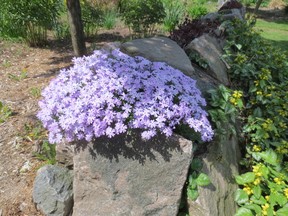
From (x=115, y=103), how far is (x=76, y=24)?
2.34 meters

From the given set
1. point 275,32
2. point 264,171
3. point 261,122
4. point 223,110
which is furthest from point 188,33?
point 275,32

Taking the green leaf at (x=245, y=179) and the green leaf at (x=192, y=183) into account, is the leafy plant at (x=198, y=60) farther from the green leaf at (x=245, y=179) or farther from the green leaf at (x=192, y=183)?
the green leaf at (x=192, y=183)

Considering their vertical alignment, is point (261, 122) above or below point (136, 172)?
below

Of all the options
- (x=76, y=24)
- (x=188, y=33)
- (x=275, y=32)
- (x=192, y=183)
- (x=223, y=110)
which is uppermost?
(x=76, y=24)

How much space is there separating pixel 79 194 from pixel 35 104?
2135 millimetres

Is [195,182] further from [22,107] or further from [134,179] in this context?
[22,107]

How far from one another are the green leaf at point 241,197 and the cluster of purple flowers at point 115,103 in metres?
0.83

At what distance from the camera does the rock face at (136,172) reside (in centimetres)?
267

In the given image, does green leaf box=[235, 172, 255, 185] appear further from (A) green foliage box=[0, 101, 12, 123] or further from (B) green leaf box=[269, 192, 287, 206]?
(A) green foliage box=[0, 101, 12, 123]

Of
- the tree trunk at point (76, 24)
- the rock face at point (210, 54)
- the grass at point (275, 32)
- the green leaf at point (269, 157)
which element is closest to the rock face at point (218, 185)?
the green leaf at point (269, 157)

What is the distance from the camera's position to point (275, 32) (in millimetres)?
11875

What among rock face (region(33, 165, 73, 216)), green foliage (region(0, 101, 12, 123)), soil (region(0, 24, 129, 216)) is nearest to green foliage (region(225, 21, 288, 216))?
rock face (region(33, 165, 73, 216))

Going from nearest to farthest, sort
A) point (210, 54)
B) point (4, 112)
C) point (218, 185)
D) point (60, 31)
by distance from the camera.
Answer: point (218, 185), point (4, 112), point (210, 54), point (60, 31)

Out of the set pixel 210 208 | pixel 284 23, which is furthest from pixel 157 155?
pixel 284 23
